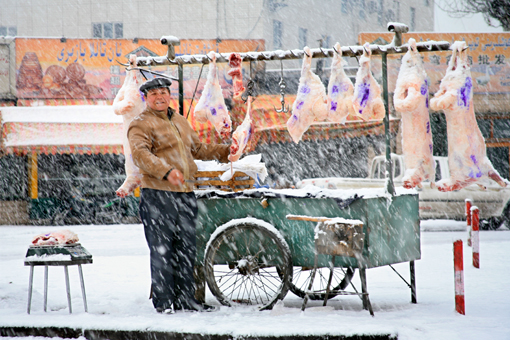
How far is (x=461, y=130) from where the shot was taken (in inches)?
227

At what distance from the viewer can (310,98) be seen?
20.7ft

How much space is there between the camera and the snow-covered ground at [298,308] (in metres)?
4.62

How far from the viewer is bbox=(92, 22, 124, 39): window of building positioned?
23172 mm

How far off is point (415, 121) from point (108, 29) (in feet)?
65.5

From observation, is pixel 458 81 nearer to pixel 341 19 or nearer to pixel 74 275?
pixel 74 275

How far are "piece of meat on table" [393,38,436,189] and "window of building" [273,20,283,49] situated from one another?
18346 millimetres

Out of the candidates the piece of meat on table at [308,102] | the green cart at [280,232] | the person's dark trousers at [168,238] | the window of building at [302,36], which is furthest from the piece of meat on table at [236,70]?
the window of building at [302,36]

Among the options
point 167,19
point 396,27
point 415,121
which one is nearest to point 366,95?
point 415,121

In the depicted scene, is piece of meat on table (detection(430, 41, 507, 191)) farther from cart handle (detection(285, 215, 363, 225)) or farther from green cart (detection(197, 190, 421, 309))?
cart handle (detection(285, 215, 363, 225))

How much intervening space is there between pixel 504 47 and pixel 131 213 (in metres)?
13.8

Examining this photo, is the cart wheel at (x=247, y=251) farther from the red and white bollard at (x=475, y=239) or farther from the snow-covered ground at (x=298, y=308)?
the red and white bollard at (x=475, y=239)

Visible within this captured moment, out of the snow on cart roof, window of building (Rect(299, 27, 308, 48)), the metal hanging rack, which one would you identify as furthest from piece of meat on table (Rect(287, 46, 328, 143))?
window of building (Rect(299, 27, 308, 48))

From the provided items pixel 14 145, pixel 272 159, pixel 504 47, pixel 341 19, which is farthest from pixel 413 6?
pixel 14 145

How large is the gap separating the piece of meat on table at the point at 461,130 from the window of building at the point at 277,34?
60.7ft
